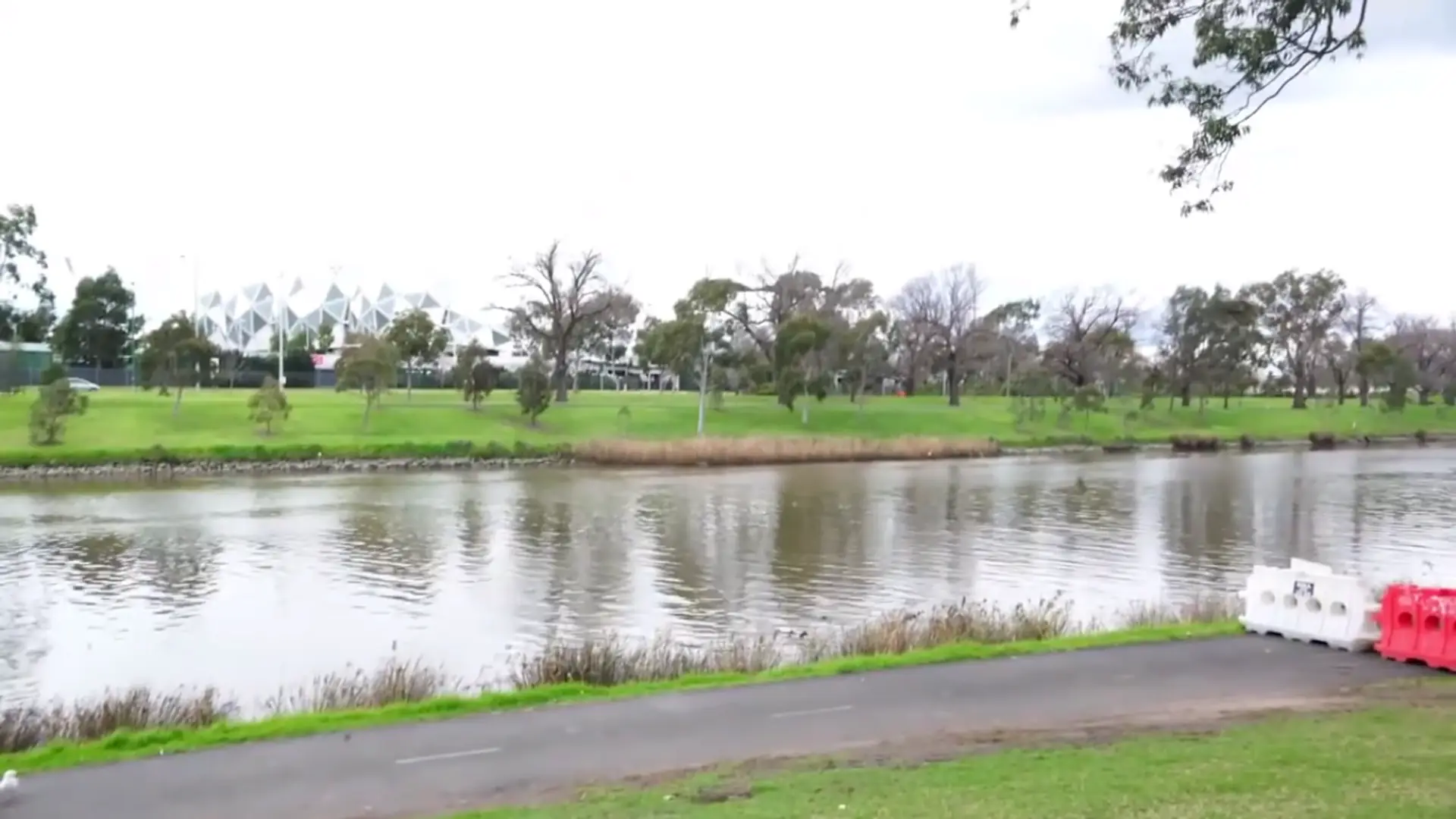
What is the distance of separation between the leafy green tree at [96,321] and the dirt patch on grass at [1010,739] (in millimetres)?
71934

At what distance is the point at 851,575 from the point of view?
890 inches

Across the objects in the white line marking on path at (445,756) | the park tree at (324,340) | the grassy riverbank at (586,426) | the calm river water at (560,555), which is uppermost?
the park tree at (324,340)

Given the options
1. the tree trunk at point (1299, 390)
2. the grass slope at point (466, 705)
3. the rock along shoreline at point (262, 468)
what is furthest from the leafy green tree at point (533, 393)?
the tree trunk at point (1299, 390)

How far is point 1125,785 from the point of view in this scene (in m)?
7.76

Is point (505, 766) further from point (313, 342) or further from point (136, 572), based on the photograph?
point (313, 342)

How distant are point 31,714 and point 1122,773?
355 inches

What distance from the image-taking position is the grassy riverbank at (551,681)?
9977 millimetres

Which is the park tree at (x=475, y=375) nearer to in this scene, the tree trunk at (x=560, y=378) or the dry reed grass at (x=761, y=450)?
the tree trunk at (x=560, y=378)

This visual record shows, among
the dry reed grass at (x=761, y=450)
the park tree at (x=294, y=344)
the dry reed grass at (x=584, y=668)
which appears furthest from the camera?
the park tree at (x=294, y=344)

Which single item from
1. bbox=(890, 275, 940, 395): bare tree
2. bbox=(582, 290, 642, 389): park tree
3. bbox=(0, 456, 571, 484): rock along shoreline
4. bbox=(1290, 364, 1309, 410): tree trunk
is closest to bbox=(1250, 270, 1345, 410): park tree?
bbox=(1290, 364, 1309, 410): tree trunk

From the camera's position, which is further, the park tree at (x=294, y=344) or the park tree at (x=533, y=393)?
the park tree at (x=294, y=344)

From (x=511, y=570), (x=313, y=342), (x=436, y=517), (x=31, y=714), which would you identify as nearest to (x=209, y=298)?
(x=313, y=342)

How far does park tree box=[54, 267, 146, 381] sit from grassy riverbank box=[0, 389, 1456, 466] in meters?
6.47

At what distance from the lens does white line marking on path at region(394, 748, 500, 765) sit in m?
9.12
